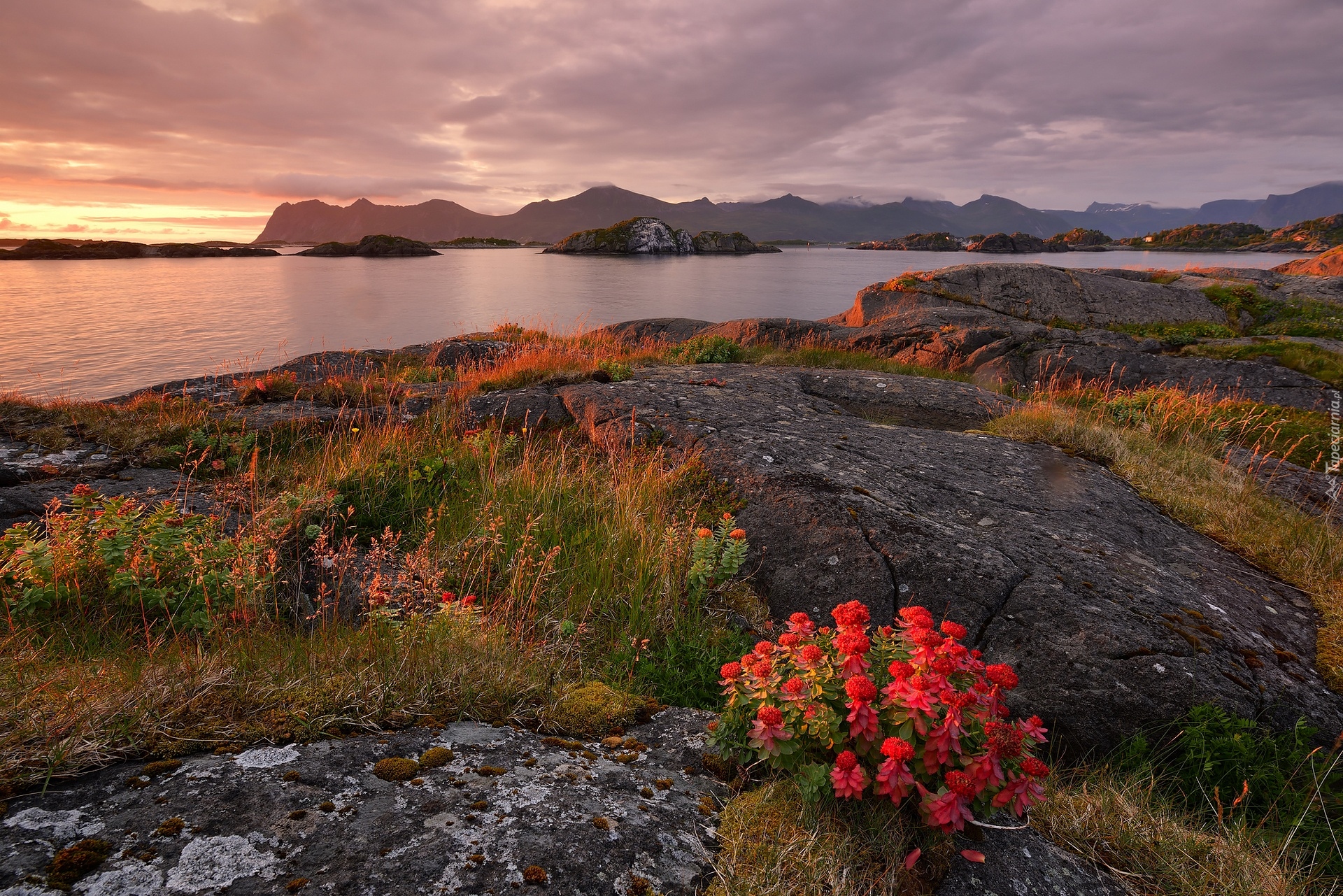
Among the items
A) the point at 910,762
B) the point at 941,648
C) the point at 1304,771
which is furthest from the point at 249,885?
the point at 1304,771

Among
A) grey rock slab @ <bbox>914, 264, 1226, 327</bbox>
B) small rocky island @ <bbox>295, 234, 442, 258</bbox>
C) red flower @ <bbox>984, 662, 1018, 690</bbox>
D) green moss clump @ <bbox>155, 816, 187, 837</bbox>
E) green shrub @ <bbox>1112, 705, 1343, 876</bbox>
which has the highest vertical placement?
small rocky island @ <bbox>295, 234, 442, 258</bbox>

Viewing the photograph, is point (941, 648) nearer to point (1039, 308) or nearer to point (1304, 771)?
point (1304, 771)

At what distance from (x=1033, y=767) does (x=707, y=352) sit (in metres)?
12.0

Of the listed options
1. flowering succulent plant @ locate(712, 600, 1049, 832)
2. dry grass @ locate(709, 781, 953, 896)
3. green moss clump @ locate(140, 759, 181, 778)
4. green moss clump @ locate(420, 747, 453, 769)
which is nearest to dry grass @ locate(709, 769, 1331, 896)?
dry grass @ locate(709, 781, 953, 896)

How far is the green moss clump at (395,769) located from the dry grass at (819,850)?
1.27m

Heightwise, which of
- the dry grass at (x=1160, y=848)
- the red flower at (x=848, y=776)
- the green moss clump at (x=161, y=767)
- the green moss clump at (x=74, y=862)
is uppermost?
the green moss clump at (x=74, y=862)

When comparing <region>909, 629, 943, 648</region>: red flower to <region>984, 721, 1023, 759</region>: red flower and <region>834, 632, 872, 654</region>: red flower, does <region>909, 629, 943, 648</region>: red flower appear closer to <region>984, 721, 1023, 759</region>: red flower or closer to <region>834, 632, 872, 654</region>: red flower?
<region>834, 632, 872, 654</region>: red flower

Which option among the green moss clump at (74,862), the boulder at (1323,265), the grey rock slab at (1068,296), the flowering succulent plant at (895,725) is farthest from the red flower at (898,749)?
the boulder at (1323,265)

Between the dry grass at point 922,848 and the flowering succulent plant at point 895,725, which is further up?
the flowering succulent plant at point 895,725

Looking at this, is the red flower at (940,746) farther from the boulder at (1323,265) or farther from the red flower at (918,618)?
the boulder at (1323,265)

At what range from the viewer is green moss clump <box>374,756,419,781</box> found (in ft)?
7.30

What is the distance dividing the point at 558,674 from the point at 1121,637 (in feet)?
12.3

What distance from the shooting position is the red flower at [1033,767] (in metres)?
2.15

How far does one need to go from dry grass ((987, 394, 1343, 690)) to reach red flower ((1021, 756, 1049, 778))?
3.37 m
